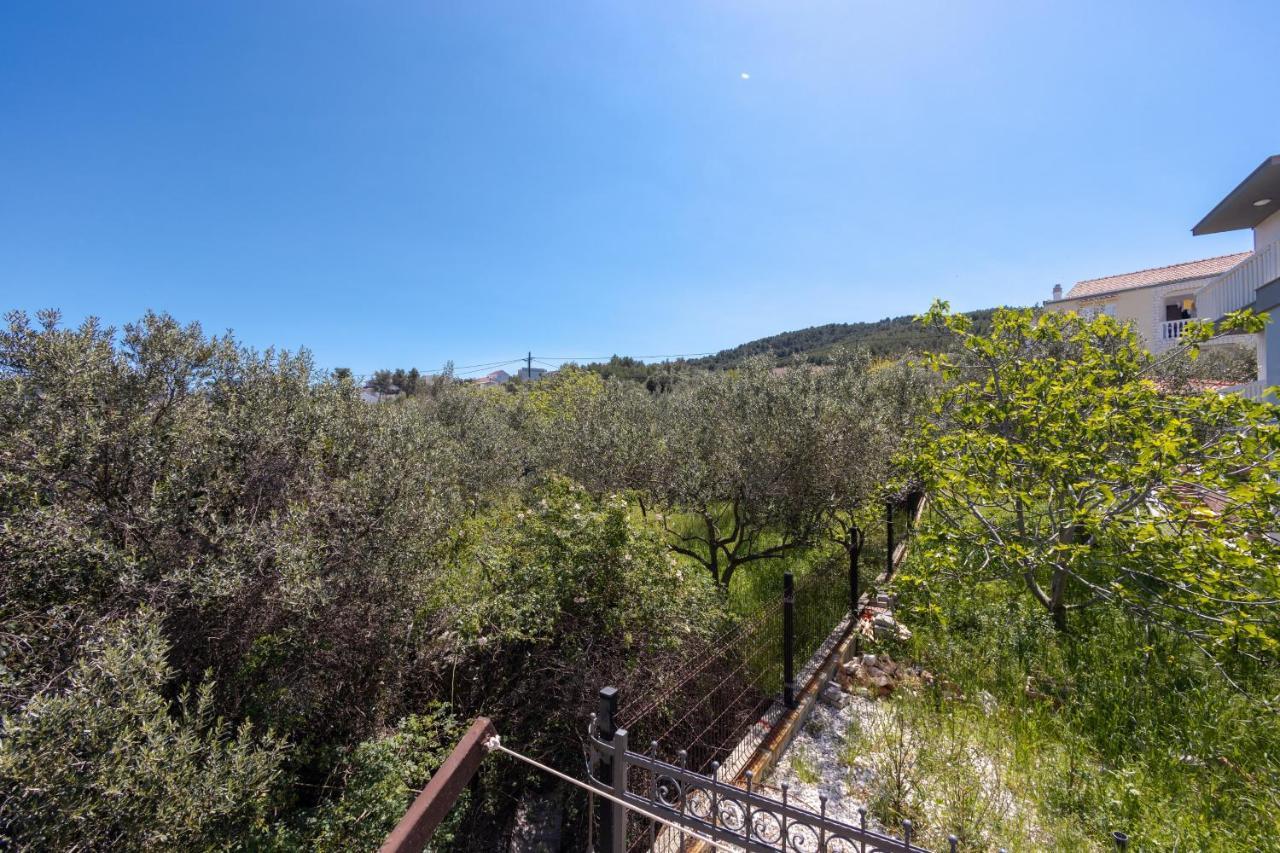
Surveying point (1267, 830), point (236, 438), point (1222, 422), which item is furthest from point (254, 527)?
point (1222, 422)

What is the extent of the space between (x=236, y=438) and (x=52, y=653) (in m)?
1.71

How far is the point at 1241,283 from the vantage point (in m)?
10.6

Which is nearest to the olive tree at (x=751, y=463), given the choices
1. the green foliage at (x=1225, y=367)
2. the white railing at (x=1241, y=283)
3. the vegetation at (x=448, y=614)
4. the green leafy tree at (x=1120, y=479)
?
the vegetation at (x=448, y=614)

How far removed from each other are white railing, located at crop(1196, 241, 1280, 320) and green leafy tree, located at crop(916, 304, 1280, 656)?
6.81 meters

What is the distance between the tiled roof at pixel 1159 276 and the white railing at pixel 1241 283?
680 inches

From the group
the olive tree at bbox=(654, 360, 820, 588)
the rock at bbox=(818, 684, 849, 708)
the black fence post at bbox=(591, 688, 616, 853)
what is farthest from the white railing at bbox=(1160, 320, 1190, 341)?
the black fence post at bbox=(591, 688, 616, 853)

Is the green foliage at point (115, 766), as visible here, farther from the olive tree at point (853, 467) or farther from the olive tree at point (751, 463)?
the olive tree at point (853, 467)

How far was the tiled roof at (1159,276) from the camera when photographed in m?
24.5

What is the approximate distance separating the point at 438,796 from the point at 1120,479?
6155 mm

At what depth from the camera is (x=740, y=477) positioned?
23.4 ft

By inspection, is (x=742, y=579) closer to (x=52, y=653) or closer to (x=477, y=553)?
(x=477, y=553)

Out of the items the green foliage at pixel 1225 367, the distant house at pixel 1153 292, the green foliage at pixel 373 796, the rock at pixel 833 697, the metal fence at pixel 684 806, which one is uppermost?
the distant house at pixel 1153 292

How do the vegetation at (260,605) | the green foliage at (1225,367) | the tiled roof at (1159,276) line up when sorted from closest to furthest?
1. the vegetation at (260,605)
2. the green foliage at (1225,367)
3. the tiled roof at (1159,276)

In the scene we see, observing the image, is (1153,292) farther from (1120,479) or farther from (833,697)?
(833,697)
